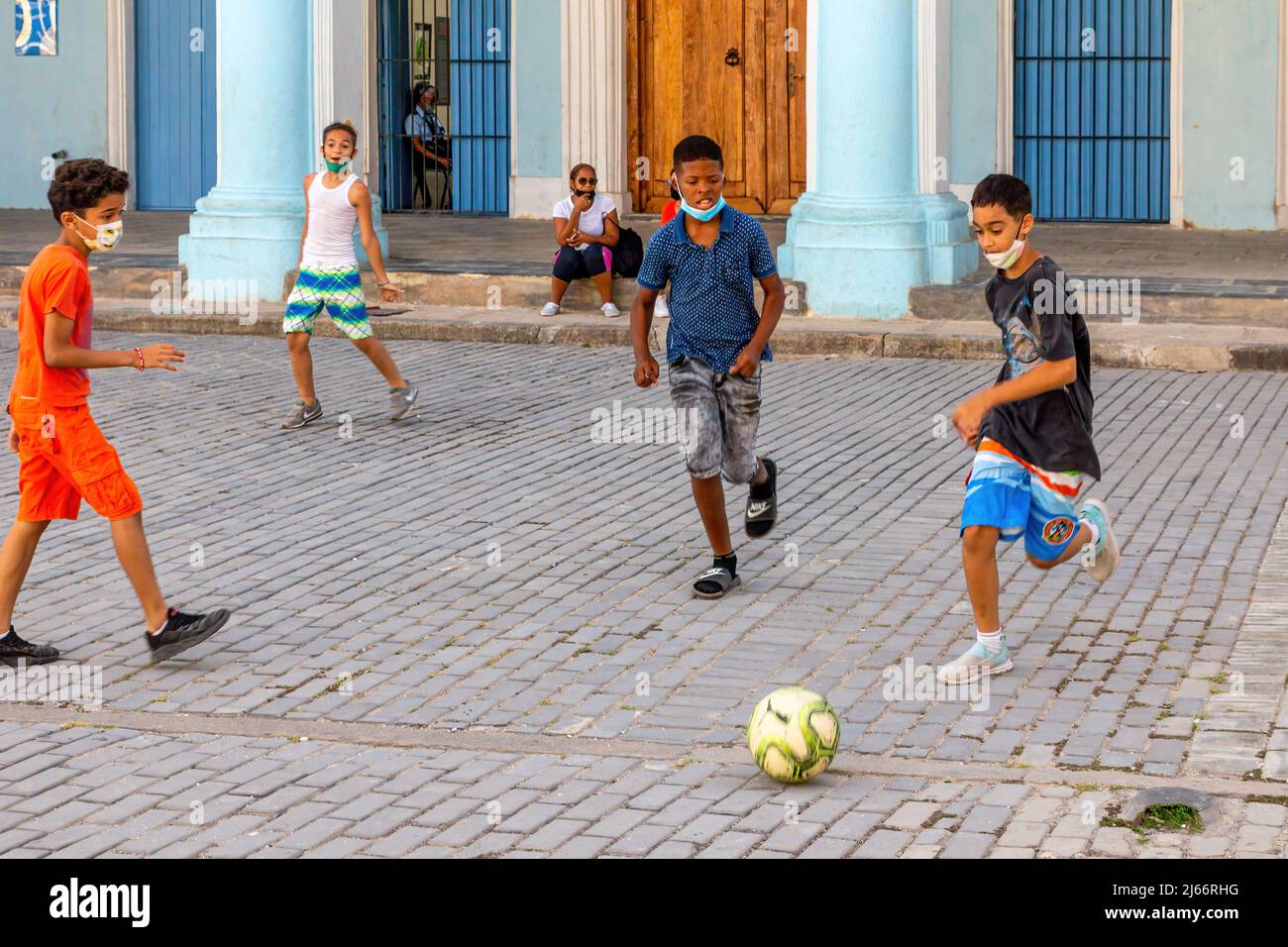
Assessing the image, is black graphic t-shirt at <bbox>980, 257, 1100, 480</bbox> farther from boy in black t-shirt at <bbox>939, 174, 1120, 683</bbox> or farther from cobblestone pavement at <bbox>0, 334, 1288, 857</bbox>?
cobblestone pavement at <bbox>0, 334, 1288, 857</bbox>

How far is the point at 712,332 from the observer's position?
7449 mm

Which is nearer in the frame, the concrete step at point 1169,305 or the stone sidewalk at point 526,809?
the stone sidewalk at point 526,809

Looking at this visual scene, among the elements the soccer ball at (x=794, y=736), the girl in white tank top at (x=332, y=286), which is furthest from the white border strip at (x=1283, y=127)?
the soccer ball at (x=794, y=736)

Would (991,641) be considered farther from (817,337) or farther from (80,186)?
(817,337)

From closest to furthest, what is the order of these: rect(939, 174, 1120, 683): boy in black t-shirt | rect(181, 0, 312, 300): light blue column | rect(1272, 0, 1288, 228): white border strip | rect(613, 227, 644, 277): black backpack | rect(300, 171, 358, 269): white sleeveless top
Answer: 1. rect(939, 174, 1120, 683): boy in black t-shirt
2. rect(300, 171, 358, 269): white sleeveless top
3. rect(613, 227, 644, 277): black backpack
4. rect(181, 0, 312, 300): light blue column
5. rect(1272, 0, 1288, 228): white border strip

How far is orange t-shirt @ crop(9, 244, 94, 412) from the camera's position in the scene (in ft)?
21.0

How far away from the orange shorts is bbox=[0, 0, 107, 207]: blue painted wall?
1571 centimetres

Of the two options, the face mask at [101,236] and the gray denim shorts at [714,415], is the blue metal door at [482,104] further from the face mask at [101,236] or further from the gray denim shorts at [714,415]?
the face mask at [101,236]

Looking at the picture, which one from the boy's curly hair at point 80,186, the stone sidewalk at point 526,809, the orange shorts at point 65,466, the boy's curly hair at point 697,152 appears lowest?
the stone sidewalk at point 526,809

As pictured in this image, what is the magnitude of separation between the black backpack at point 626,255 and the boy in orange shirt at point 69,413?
8468 millimetres

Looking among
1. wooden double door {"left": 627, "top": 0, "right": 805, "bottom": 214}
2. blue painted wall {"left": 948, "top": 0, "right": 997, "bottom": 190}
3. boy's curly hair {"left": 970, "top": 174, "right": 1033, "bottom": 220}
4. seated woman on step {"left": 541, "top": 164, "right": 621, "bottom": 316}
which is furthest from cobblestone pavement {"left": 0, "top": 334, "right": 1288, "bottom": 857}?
wooden double door {"left": 627, "top": 0, "right": 805, "bottom": 214}

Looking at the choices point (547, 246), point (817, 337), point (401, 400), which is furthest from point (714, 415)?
point (547, 246)

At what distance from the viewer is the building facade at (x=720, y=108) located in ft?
47.2
